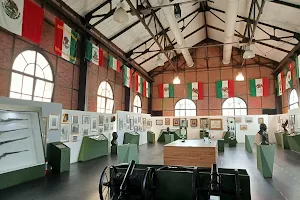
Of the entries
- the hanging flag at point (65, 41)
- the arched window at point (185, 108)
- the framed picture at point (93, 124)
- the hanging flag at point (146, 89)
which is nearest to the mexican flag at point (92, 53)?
the hanging flag at point (65, 41)

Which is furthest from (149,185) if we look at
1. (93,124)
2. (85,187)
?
(93,124)

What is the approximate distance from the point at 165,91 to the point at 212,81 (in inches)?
153

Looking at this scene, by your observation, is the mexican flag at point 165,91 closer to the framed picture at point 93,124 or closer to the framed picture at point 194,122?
the framed picture at point 194,122

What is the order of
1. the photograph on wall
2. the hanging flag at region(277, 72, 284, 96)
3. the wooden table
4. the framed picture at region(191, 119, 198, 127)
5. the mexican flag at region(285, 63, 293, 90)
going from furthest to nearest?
the framed picture at region(191, 119, 198, 127)
the hanging flag at region(277, 72, 284, 96)
the mexican flag at region(285, 63, 293, 90)
the photograph on wall
the wooden table

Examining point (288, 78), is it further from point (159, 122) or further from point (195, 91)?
point (159, 122)

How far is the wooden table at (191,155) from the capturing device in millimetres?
6172

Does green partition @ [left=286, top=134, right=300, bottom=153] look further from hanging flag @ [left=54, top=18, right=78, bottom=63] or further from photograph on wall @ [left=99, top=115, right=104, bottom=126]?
hanging flag @ [left=54, top=18, right=78, bottom=63]

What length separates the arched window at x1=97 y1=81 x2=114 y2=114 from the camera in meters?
11.2

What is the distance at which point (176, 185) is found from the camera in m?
3.44

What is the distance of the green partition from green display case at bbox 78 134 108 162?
8.25 m

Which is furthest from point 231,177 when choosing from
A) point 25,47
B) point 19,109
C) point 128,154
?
point 25,47

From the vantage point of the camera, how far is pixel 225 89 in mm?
16094

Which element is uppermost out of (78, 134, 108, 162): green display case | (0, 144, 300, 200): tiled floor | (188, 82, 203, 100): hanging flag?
(188, 82, 203, 100): hanging flag

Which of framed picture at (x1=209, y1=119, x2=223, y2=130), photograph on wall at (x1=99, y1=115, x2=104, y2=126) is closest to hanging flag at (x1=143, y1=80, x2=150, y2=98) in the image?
framed picture at (x1=209, y1=119, x2=223, y2=130)
